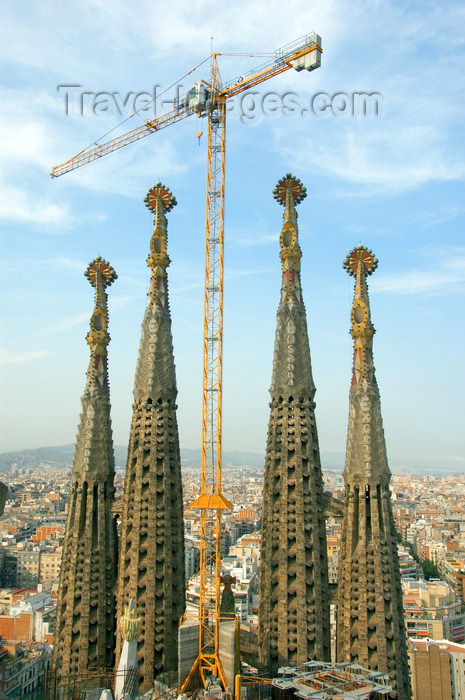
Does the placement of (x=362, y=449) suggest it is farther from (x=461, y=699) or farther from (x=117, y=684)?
(x=461, y=699)

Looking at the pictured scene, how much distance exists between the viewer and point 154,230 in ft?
88.4

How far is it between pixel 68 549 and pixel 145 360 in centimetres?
712

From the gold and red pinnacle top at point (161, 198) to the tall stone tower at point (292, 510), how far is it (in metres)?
4.77

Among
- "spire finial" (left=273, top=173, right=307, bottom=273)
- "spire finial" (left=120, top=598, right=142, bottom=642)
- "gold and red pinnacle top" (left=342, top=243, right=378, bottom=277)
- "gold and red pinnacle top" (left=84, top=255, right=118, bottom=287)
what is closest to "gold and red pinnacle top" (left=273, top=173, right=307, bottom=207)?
"spire finial" (left=273, top=173, right=307, bottom=273)

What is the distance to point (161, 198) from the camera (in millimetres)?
27438

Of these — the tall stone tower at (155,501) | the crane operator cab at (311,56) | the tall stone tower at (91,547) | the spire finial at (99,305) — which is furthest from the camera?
the crane operator cab at (311,56)

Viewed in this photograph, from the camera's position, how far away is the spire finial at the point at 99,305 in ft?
88.6

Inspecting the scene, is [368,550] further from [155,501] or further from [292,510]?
[155,501]

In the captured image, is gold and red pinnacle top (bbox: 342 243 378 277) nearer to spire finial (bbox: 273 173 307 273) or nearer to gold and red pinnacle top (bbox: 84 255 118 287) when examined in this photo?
spire finial (bbox: 273 173 307 273)

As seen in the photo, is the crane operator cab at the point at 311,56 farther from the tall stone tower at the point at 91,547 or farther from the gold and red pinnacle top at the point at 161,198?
the tall stone tower at the point at 91,547

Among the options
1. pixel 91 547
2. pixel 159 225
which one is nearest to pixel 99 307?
pixel 159 225

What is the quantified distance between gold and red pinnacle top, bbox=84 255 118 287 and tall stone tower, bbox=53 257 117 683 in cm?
213


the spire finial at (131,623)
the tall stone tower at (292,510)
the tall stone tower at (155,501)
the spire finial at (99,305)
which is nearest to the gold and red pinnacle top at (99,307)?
the spire finial at (99,305)

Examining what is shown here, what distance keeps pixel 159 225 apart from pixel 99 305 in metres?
3.82
